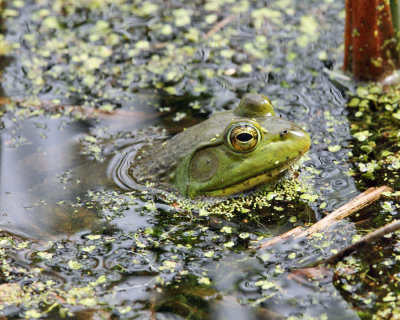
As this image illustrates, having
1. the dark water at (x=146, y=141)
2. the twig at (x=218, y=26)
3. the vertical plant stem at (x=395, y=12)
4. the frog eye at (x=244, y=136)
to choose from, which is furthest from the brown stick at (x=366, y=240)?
the twig at (x=218, y=26)

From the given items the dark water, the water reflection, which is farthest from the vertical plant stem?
the water reflection

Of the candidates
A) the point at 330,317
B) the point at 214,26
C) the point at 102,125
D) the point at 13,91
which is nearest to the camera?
the point at 330,317

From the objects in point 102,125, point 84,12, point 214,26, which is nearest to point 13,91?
point 102,125

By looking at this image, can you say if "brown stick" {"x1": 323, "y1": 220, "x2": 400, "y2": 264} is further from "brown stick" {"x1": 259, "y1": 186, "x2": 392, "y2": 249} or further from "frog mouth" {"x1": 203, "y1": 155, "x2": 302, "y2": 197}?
→ "frog mouth" {"x1": 203, "y1": 155, "x2": 302, "y2": 197}

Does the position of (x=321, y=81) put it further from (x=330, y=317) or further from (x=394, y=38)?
(x=330, y=317)

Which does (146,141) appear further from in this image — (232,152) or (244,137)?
(244,137)

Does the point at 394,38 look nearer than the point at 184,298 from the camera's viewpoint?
No
